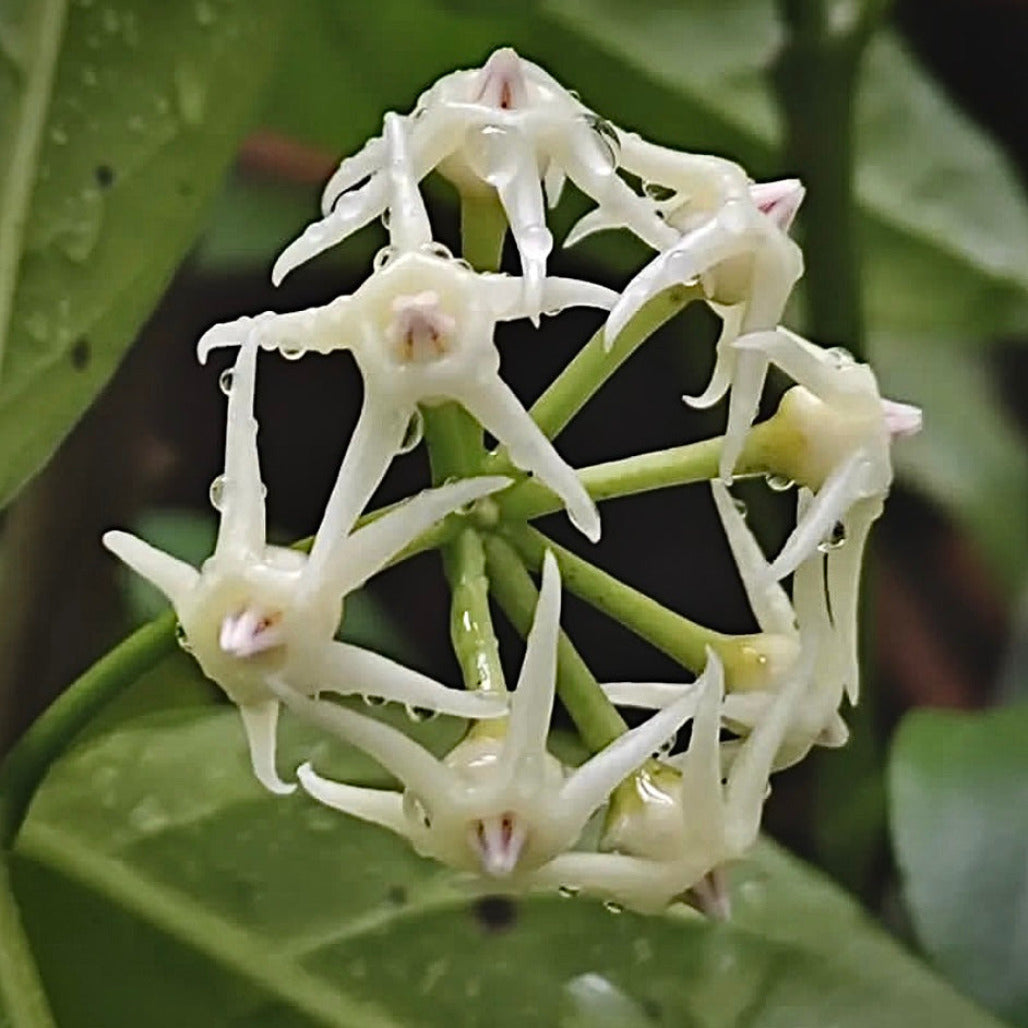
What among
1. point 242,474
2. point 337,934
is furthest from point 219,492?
point 337,934

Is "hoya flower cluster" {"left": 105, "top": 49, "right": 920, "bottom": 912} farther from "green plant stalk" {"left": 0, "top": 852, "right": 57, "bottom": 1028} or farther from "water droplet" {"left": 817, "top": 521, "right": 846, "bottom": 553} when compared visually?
"green plant stalk" {"left": 0, "top": 852, "right": 57, "bottom": 1028}

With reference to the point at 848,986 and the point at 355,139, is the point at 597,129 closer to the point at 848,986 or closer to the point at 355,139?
the point at 848,986

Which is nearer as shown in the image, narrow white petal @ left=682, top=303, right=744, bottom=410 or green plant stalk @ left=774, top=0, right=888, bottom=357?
narrow white petal @ left=682, top=303, right=744, bottom=410

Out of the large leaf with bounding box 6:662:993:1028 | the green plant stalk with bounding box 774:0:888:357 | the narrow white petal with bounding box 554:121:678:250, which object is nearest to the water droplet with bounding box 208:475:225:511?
the narrow white petal with bounding box 554:121:678:250

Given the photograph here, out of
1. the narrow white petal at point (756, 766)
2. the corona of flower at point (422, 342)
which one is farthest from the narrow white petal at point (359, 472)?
the narrow white petal at point (756, 766)

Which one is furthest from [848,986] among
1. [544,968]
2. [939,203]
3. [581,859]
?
[939,203]

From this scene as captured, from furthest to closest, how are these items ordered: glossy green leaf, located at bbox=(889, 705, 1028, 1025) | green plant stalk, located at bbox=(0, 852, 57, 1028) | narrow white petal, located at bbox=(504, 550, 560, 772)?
glossy green leaf, located at bbox=(889, 705, 1028, 1025) < green plant stalk, located at bbox=(0, 852, 57, 1028) < narrow white petal, located at bbox=(504, 550, 560, 772)
